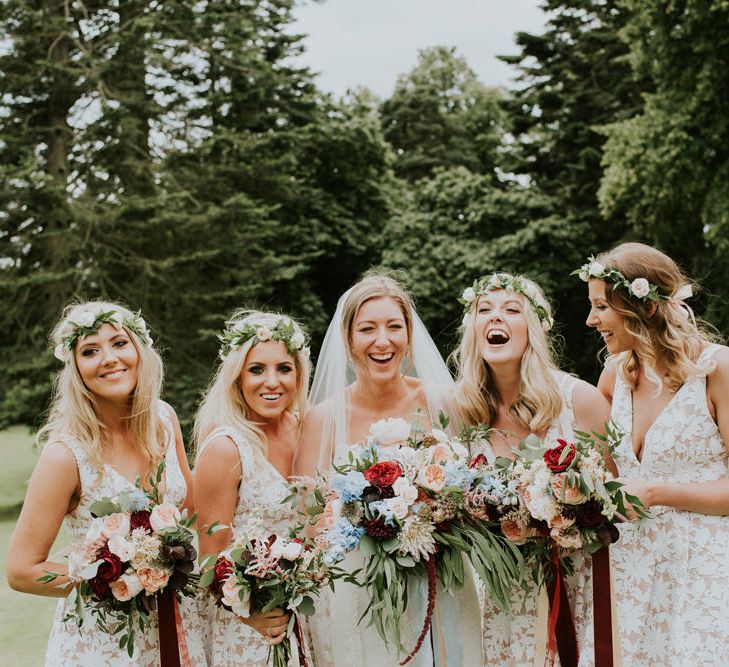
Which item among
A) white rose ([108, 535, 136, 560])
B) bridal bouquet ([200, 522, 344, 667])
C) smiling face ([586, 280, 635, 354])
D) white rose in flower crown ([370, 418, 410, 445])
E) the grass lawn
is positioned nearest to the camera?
white rose ([108, 535, 136, 560])

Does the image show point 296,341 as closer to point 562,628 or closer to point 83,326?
point 83,326

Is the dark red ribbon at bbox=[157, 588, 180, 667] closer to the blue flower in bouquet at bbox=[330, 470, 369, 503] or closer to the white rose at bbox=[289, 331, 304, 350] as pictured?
the blue flower in bouquet at bbox=[330, 470, 369, 503]

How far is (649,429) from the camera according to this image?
3.99 meters

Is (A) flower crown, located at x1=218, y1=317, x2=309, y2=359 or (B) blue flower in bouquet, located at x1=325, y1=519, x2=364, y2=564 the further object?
(A) flower crown, located at x1=218, y1=317, x2=309, y2=359

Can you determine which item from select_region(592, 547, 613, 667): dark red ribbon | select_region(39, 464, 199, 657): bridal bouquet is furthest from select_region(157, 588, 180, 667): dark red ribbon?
select_region(592, 547, 613, 667): dark red ribbon

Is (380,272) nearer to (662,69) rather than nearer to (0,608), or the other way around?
(0,608)

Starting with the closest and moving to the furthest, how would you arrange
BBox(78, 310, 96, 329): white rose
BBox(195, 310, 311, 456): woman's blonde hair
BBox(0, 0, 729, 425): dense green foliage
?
BBox(78, 310, 96, 329): white rose
BBox(195, 310, 311, 456): woman's blonde hair
BBox(0, 0, 729, 425): dense green foliage

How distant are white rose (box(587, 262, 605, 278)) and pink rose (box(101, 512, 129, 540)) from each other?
2.68 metres

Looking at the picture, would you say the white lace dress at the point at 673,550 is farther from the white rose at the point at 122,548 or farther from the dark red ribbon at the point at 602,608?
the white rose at the point at 122,548

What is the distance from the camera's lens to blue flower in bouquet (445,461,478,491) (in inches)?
141

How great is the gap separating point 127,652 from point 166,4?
2072 centimetres

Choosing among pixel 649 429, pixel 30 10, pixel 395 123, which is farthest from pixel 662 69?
pixel 395 123

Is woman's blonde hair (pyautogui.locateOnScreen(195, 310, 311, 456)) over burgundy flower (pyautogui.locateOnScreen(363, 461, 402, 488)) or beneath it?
over

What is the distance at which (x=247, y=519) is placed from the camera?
162 inches
